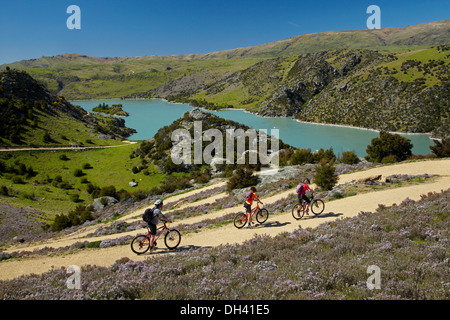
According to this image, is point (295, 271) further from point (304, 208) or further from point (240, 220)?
point (304, 208)

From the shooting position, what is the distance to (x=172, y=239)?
1222cm

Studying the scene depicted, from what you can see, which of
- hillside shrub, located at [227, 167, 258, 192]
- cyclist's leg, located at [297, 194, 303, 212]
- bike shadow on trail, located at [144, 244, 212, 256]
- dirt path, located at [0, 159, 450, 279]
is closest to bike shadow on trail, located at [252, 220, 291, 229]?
dirt path, located at [0, 159, 450, 279]

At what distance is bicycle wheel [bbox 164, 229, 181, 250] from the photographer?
12117 millimetres

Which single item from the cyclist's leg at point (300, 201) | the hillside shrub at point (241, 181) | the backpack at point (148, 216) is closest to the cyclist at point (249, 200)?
the cyclist's leg at point (300, 201)

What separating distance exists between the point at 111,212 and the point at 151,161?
26.8 meters

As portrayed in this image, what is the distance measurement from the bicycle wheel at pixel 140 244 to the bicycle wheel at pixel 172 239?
2.89 feet

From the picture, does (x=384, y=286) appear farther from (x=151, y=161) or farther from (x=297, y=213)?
(x=151, y=161)

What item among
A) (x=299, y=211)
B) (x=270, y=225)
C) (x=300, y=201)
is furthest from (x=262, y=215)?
(x=300, y=201)

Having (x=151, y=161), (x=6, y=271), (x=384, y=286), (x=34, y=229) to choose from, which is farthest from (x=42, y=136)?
(x=384, y=286)

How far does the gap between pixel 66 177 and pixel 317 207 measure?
162ft

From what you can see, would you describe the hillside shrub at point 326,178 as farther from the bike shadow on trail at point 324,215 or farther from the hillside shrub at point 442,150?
the hillside shrub at point 442,150

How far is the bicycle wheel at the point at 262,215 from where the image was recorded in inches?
589

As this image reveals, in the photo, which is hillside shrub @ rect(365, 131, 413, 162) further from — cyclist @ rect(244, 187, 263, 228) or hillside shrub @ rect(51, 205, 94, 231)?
hillside shrub @ rect(51, 205, 94, 231)

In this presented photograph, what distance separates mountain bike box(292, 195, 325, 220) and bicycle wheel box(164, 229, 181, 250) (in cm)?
705
